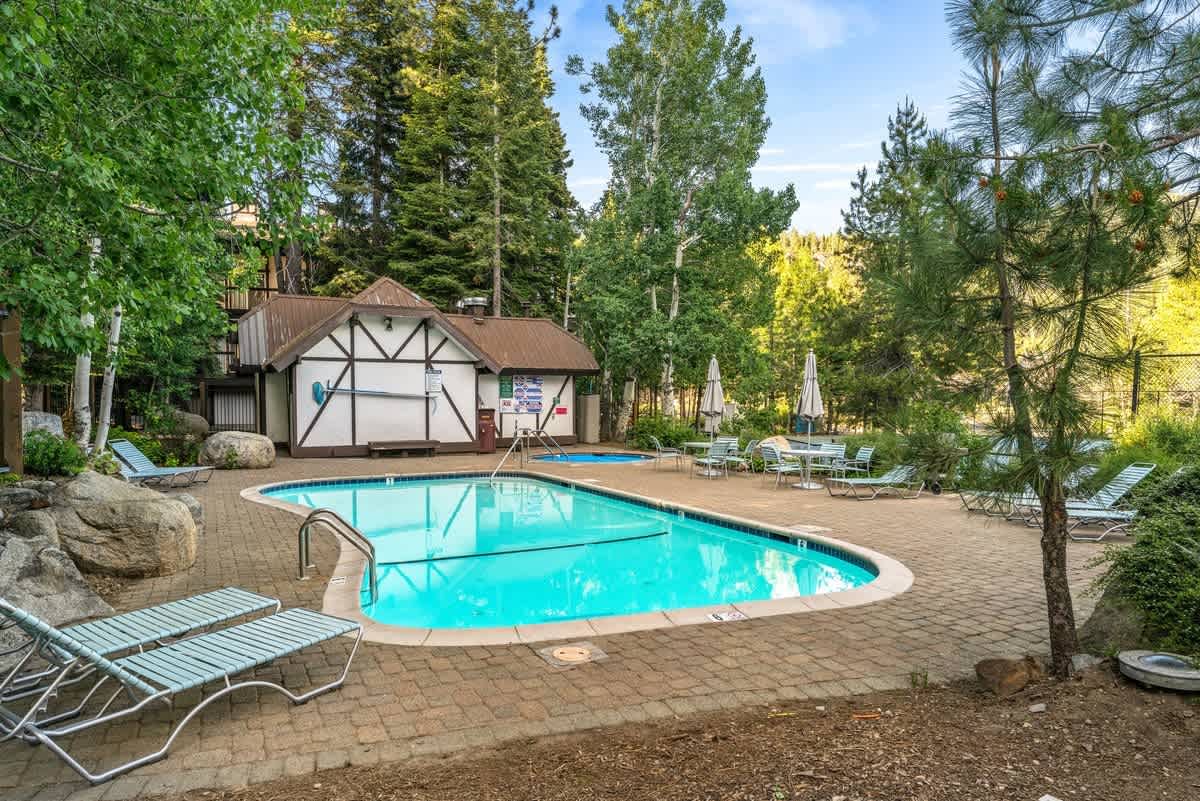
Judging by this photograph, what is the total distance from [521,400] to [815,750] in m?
18.2

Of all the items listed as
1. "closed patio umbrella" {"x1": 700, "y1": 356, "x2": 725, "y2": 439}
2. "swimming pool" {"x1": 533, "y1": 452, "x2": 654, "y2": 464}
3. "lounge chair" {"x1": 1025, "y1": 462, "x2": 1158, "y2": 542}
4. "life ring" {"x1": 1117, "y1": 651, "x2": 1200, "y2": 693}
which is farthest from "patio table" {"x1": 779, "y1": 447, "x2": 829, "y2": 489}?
"life ring" {"x1": 1117, "y1": 651, "x2": 1200, "y2": 693}

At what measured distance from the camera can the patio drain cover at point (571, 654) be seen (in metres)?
4.26

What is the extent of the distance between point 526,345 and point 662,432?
5055mm

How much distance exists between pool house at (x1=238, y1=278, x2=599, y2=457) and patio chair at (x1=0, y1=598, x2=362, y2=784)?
13.9 m

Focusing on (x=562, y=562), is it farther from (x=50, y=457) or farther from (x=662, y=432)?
(x=662, y=432)

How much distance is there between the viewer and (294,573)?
6324 mm

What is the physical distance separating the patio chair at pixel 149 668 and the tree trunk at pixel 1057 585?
3729 mm

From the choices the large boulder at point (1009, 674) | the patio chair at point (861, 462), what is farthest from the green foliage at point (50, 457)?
the patio chair at point (861, 462)

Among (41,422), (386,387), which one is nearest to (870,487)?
(386,387)

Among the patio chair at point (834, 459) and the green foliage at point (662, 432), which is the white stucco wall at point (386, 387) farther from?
the patio chair at point (834, 459)

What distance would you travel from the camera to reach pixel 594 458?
18.5 m

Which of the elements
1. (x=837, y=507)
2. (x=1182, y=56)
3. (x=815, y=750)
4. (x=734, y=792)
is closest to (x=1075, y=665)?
(x=815, y=750)

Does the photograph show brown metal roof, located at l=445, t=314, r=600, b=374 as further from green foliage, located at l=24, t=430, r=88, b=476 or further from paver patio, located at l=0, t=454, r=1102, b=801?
paver patio, located at l=0, t=454, r=1102, b=801

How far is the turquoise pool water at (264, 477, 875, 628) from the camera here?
690cm
